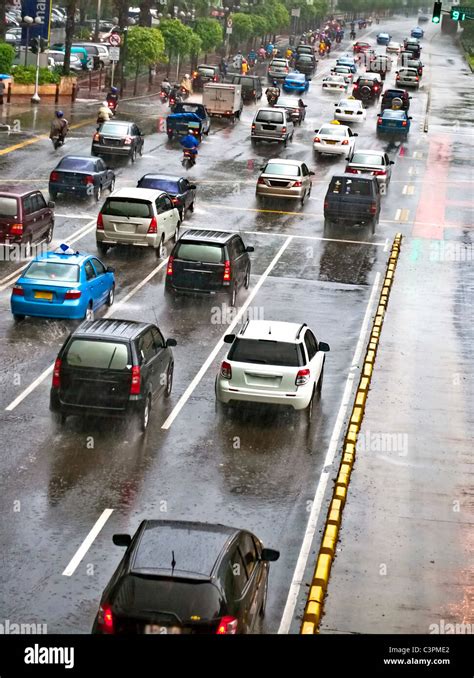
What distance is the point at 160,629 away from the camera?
11.9 metres

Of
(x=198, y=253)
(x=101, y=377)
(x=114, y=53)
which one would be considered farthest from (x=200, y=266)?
(x=114, y=53)

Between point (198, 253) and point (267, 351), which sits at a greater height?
point (267, 351)

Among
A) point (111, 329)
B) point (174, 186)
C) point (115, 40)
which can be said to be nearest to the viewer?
point (111, 329)

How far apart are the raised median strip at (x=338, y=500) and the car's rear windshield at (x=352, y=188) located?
11741mm

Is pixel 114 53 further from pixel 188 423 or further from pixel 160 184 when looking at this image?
pixel 188 423

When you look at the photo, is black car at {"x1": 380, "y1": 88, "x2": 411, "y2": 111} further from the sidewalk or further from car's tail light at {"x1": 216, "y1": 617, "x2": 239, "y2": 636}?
car's tail light at {"x1": 216, "y1": 617, "x2": 239, "y2": 636}

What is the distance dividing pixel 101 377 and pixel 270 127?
133 feet

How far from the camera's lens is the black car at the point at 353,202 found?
41.6 meters

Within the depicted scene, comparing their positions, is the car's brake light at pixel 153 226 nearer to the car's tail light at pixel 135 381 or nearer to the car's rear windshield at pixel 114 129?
the car's tail light at pixel 135 381

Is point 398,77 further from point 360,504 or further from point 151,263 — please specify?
point 360,504

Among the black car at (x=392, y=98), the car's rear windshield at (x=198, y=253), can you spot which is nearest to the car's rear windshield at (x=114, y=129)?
the car's rear windshield at (x=198, y=253)

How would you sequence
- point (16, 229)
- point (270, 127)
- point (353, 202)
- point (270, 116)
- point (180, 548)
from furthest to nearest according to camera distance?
point (270, 116) → point (270, 127) → point (353, 202) → point (16, 229) → point (180, 548)

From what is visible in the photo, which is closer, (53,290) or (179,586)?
(179,586)
